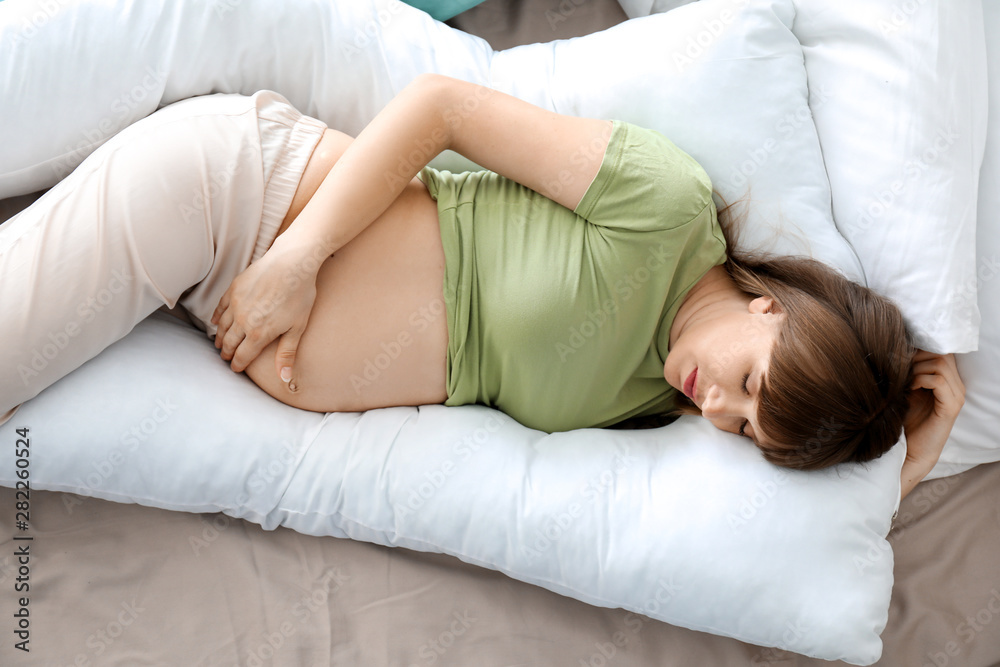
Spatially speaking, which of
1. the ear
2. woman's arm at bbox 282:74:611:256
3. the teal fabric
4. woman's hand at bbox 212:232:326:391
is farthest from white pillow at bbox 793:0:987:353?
woman's hand at bbox 212:232:326:391

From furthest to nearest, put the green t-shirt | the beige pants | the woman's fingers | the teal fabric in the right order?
the teal fabric < the woman's fingers < the green t-shirt < the beige pants

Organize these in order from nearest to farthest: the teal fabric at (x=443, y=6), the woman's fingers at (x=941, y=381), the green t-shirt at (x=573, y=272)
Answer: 1. the green t-shirt at (x=573, y=272)
2. the woman's fingers at (x=941, y=381)
3. the teal fabric at (x=443, y=6)

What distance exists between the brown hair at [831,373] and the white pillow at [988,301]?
19 centimetres

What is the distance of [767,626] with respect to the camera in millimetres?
955

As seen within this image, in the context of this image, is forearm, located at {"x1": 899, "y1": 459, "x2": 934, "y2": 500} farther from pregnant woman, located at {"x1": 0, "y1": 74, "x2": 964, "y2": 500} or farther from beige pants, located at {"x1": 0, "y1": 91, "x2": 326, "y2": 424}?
beige pants, located at {"x1": 0, "y1": 91, "x2": 326, "y2": 424}

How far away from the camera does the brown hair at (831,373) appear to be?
89 centimetres

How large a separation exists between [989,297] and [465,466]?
3.11 feet

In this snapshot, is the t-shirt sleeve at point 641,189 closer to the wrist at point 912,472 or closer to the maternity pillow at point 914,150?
the maternity pillow at point 914,150

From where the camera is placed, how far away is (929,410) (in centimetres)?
111

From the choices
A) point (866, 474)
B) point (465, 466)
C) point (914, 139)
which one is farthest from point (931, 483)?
point (465, 466)

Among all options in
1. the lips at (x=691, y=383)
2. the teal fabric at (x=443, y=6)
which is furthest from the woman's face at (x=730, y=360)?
the teal fabric at (x=443, y=6)

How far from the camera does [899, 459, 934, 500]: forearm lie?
1.12 meters

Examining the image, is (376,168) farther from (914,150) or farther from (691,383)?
A: (914,150)

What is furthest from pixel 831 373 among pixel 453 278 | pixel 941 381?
pixel 453 278
